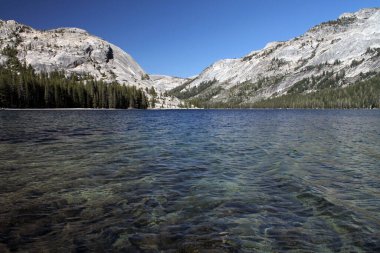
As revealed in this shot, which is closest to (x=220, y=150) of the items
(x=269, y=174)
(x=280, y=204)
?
(x=269, y=174)

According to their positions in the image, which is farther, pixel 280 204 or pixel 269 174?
pixel 269 174

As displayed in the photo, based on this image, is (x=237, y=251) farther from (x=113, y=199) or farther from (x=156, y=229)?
(x=113, y=199)

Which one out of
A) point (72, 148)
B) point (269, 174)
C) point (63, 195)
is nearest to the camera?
point (63, 195)

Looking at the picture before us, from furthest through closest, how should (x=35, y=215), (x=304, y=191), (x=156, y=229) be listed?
(x=304, y=191) → (x=35, y=215) → (x=156, y=229)

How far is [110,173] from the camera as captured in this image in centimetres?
2356

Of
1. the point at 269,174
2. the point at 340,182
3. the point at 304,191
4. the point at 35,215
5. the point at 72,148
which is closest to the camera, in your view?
the point at 35,215

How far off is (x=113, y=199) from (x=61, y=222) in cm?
372

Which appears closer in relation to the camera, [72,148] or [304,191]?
[304,191]

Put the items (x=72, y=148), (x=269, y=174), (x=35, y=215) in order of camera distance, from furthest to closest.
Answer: (x=72, y=148), (x=269, y=174), (x=35, y=215)

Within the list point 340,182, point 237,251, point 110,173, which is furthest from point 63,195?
point 340,182

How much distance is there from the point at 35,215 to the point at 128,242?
17.2 ft

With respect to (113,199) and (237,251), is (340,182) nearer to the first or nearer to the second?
(237,251)

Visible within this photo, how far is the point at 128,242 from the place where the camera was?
11.8 metres

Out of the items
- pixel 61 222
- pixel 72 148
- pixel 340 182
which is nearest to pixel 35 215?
pixel 61 222
